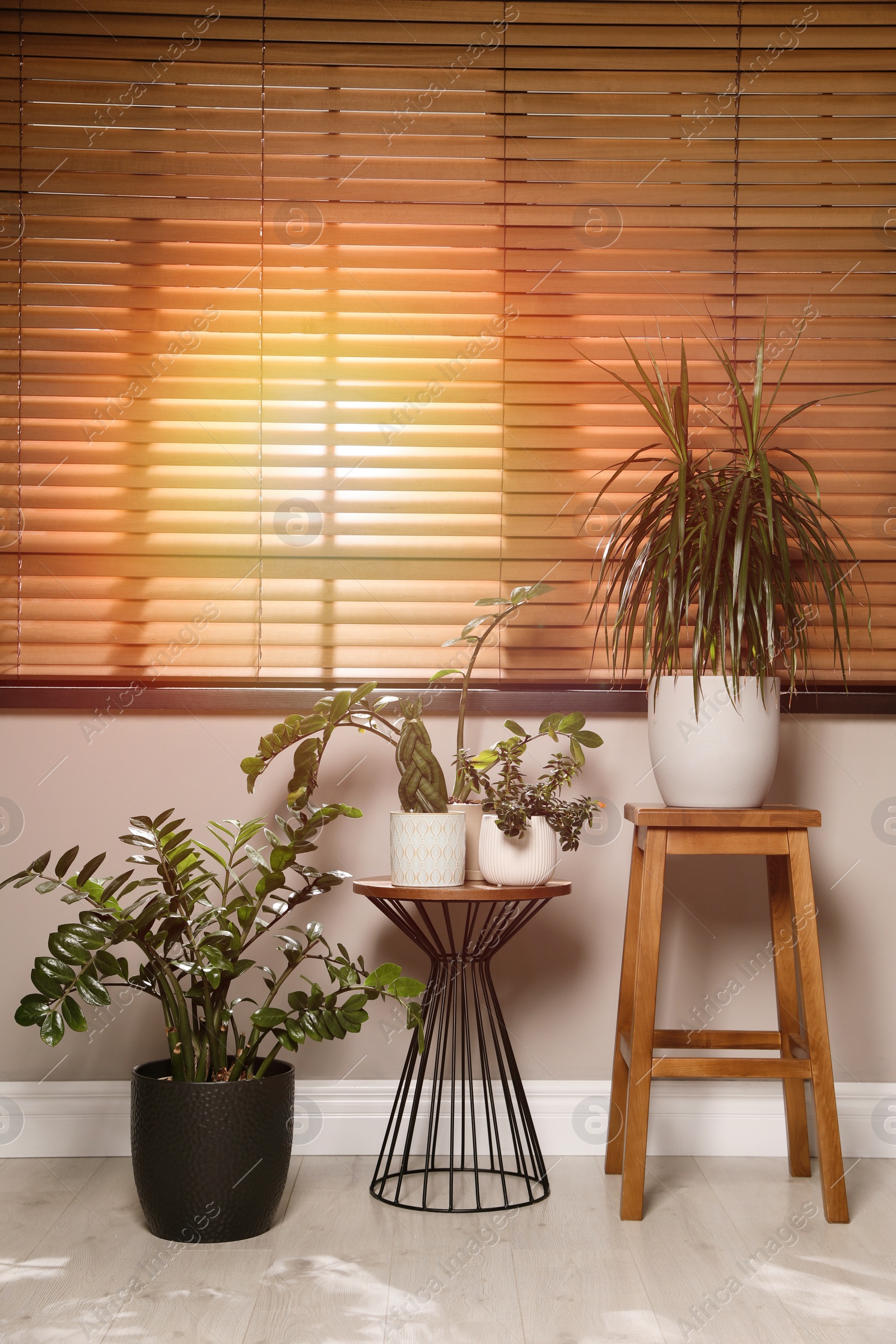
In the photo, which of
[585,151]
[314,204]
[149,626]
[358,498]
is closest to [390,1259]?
[149,626]

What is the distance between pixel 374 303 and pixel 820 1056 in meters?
1.77

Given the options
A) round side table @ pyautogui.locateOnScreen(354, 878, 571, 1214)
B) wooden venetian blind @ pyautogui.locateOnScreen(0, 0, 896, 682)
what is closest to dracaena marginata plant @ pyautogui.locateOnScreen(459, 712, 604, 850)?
round side table @ pyautogui.locateOnScreen(354, 878, 571, 1214)

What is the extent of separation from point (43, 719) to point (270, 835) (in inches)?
29.2

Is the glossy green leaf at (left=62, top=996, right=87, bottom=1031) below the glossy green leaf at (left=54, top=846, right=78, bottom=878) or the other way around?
below

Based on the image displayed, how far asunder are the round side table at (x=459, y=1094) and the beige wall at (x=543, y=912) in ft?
0.38

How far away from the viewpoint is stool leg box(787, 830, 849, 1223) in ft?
5.89

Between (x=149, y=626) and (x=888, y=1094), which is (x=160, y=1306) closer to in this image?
(x=149, y=626)

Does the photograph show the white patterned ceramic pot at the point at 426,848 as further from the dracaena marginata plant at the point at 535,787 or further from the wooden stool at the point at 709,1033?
the wooden stool at the point at 709,1033

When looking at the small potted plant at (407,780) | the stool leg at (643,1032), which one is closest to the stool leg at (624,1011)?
the stool leg at (643,1032)

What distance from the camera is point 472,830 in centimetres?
196

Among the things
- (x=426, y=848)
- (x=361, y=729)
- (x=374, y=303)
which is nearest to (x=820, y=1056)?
(x=426, y=848)

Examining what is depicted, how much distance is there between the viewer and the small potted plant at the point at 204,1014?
1687 millimetres

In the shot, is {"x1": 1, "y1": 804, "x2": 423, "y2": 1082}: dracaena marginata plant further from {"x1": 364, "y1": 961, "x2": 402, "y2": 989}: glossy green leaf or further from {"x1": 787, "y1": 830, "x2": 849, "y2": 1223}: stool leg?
{"x1": 787, "y1": 830, "x2": 849, "y2": 1223}: stool leg

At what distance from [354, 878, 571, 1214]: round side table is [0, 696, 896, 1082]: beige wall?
12 centimetres
